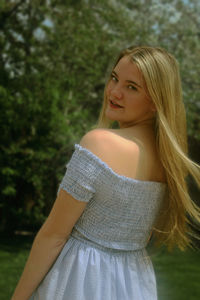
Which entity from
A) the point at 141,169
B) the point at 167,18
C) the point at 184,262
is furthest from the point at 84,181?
the point at 167,18

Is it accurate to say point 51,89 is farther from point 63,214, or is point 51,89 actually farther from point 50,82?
point 63,214

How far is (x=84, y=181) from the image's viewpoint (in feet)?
4.03

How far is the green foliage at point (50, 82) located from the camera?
8039mm

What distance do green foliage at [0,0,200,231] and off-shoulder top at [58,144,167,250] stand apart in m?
6.44

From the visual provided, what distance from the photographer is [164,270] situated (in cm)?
700

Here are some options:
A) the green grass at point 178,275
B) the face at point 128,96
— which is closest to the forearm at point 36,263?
the face at point 128,96

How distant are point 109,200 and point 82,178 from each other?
4.2 inches

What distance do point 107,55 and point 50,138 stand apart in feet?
7.39

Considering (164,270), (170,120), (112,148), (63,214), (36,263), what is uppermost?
(170,120)

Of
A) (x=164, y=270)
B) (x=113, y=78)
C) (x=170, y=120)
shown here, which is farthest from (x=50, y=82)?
(x=170, y=120)

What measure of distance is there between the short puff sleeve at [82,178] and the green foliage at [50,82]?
256 inches

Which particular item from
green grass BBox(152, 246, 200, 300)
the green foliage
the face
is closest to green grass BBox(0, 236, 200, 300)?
green grass BBox(152, 246, 200, 300)

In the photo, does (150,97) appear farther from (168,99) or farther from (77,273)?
(77,273)

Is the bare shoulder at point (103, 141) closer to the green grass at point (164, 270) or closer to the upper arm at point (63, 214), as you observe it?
the upper arm at point (63, 214)
